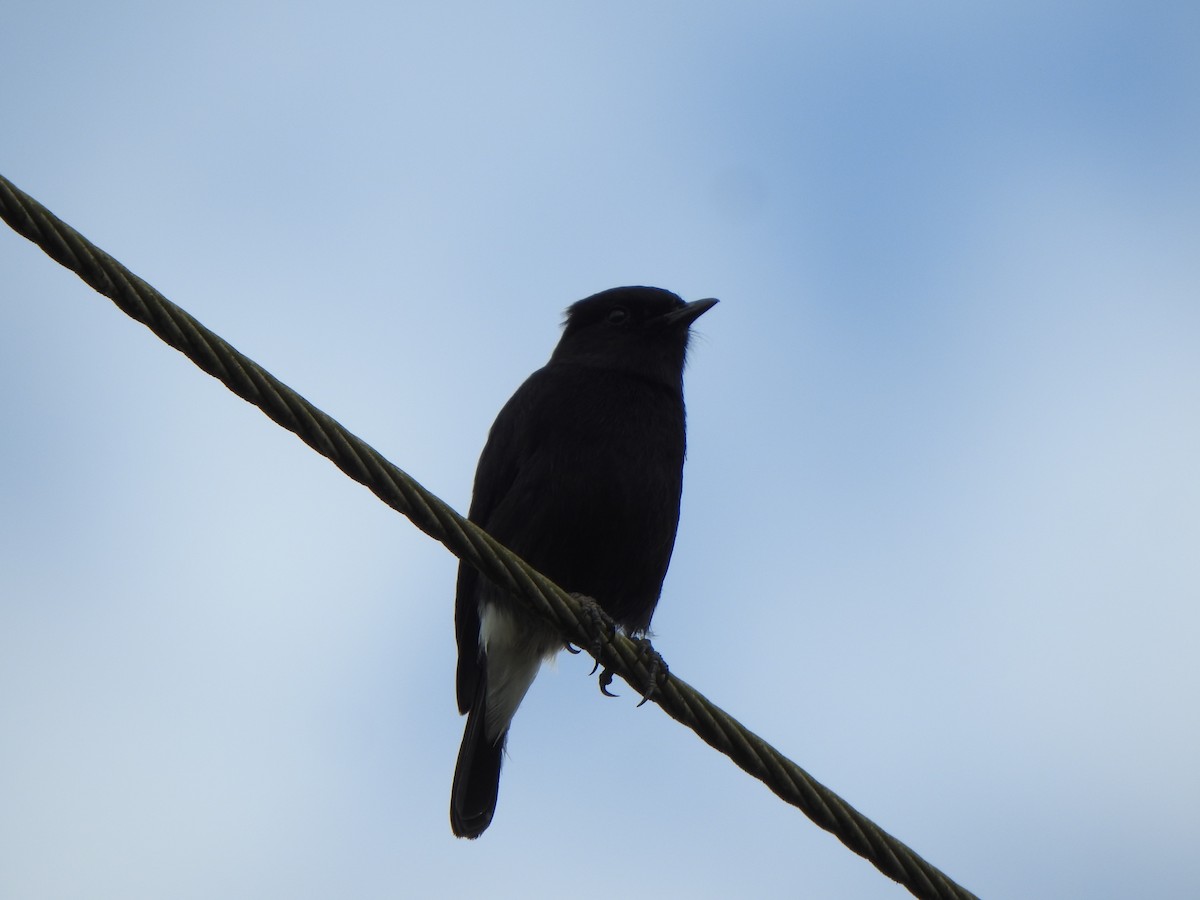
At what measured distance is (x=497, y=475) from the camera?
19.4 ft

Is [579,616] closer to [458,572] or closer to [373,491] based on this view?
[373,491]

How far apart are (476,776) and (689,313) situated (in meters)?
2.31

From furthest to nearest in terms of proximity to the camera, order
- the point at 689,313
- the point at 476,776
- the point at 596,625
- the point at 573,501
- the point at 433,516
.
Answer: the point at 689,313 < the point at 476,776 < the point at 573,501 < the point at 596,625 < the point at 433,516

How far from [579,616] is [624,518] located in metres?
1.91

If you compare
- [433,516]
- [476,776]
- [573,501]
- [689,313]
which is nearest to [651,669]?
[433,516]

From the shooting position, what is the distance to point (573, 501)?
5.50 m

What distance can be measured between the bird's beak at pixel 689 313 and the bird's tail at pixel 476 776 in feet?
6.00

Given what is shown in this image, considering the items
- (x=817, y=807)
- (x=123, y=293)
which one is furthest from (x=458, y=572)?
(x=123, y=293)

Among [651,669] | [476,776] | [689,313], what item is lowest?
[651,669]

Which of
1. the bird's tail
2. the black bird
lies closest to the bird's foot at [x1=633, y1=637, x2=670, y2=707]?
the black bird

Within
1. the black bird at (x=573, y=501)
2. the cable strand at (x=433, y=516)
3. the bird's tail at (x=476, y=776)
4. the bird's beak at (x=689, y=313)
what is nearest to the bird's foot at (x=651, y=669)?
the cable strand at (x=433, y=516)

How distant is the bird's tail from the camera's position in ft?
19.4

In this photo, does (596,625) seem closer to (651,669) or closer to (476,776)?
(651,669)

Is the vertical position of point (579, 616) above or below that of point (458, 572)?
below
